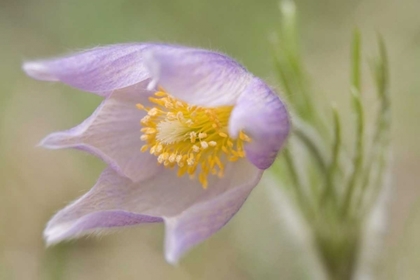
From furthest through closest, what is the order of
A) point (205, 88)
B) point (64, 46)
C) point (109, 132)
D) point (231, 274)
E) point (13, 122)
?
point (64, 46) → point (13, 122) → point (231, 274) → point (109, 132) → point (205, 88)

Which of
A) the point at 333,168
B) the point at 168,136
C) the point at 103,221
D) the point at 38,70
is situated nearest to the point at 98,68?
the point at 38,70

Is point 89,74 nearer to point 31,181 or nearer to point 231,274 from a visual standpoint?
point 231,274

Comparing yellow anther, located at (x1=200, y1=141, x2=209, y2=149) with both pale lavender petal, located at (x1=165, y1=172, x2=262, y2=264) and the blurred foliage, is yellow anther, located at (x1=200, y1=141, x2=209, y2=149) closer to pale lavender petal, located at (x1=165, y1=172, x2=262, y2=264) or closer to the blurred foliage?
pale lavender petal, located at (x1=165, y1=172, x2=262, y2=264)

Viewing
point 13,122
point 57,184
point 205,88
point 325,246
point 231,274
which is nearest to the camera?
point 205,88

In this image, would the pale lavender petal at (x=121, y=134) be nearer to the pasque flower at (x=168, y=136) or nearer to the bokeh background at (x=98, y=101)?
the pasque flower at (x=168, y=136)

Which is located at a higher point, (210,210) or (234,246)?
(210,210)

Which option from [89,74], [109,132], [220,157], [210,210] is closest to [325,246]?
[220,157]

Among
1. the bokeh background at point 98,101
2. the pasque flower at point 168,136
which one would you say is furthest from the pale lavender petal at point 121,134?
the bokeh background at point 98,101
